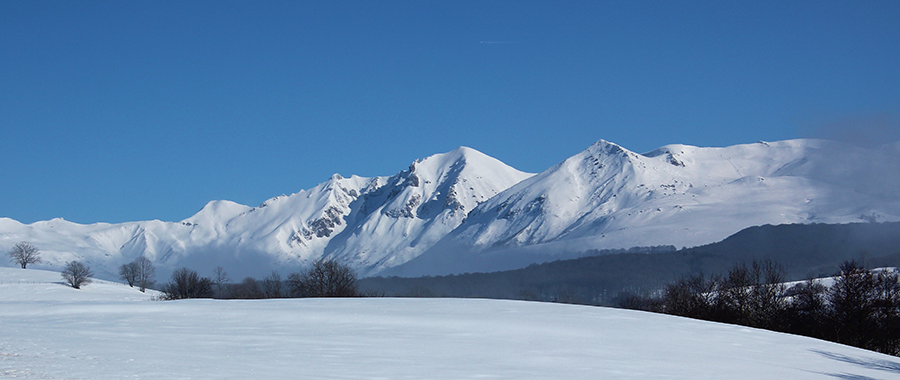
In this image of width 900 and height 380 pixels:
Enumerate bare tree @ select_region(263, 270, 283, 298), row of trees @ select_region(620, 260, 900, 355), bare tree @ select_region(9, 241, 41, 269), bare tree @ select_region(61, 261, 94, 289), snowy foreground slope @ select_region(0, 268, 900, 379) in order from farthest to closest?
bare tree @ select_region(9, 241, 41, 269)
bare tree @ select_region(61, 261, 94, 289)
bare tree @ select_region(263, 270, 283, 298)
row of trees @ select_region(620, 260, 900, 355)
snowy foreground slope @ select_region(0, 268, 900, 379)

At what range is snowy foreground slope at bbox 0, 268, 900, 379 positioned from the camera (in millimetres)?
19484

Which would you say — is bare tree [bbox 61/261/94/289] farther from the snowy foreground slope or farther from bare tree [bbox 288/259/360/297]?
the snowy foreground slope

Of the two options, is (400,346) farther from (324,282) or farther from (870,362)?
(324,282)

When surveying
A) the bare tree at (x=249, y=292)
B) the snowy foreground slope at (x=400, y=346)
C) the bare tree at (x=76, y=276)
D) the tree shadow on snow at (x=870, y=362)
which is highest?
the bare tree at (x=76, y=276)

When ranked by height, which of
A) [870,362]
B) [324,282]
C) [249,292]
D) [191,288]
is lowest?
[870,362]

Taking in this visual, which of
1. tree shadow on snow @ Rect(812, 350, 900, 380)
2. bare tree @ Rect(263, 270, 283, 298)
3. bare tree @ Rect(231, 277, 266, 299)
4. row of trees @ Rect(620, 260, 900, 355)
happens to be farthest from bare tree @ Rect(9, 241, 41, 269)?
tree shadow on snow @ Rect(812, 350, 900, 380)

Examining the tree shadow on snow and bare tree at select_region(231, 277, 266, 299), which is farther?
bare tree at select_region(231, 277, 266, 299)

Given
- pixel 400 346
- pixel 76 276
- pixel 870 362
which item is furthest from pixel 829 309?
pixel 76 276

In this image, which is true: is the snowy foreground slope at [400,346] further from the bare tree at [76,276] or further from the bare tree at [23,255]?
the bare tree at [23,255]

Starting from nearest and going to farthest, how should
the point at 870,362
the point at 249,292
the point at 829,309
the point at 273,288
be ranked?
the point at 870,362 → the point at 829,309 → the point at 249,292 → the point at 273,288

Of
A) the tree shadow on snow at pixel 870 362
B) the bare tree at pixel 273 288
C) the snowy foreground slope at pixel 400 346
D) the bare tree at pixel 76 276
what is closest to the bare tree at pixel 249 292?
the bare tree at pixel 273 288

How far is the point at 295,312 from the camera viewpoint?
36969 millimetres

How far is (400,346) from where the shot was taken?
25.2m

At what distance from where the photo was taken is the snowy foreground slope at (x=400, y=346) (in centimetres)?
1948
